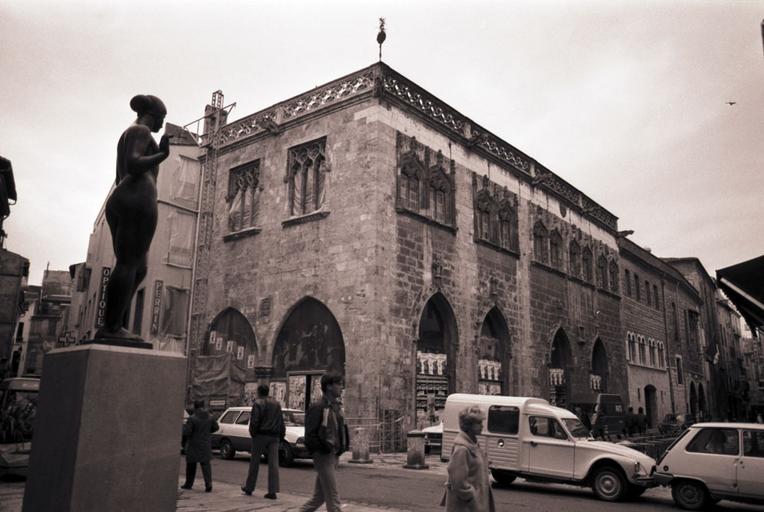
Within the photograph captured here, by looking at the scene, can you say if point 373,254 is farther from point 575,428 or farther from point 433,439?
point 575,428

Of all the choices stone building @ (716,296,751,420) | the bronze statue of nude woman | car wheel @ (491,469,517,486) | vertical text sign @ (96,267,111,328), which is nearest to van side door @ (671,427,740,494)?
car wheel @ (491,469,517,486)

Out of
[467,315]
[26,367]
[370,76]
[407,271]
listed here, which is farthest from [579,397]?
[26,367]

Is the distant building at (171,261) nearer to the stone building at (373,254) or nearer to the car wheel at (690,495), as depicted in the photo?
the stone building at (373,254)

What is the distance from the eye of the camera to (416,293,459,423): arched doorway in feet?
58.7

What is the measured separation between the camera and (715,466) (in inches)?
362

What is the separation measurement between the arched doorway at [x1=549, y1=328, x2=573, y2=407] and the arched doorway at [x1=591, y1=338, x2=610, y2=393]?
11.9ft

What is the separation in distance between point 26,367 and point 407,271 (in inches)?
2073

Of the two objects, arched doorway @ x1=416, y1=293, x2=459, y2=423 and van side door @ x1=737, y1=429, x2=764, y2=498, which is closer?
van side door @ x1=737, y1=429, x2=764, y2=498

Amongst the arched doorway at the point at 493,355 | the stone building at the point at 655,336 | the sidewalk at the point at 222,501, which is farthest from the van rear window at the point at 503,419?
the stone building at the point at 655,336

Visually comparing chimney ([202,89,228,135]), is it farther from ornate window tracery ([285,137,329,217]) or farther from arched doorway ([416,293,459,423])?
arched doorway ([416,293,459,423])

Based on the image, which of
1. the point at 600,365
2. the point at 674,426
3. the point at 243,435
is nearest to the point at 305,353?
the point at 243,435

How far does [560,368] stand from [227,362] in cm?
1468

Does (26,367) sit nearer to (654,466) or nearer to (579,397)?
(579,397)

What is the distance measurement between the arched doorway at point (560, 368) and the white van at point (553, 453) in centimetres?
1400
